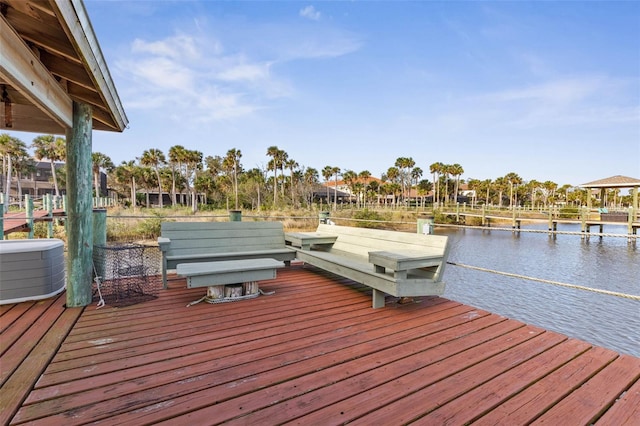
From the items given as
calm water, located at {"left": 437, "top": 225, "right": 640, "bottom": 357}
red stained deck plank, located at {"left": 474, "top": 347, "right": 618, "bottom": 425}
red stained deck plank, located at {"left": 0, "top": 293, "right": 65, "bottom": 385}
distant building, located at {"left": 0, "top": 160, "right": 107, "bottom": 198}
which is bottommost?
calm water, located at {"left": 437, "top": 225, "right": 640, "bottom": 357}

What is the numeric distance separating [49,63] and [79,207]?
1263mm

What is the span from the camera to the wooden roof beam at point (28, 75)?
5.09ft

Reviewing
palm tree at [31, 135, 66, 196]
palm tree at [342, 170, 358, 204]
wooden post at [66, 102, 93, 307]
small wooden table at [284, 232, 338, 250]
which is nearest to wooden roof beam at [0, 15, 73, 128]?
wooden post at [66, 102, 93, 307]

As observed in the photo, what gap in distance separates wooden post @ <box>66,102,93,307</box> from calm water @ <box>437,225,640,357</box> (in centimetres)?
610

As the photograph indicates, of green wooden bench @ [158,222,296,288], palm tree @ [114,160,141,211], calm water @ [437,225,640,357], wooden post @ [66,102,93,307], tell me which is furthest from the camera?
palm tree @ [114,160,141,211]

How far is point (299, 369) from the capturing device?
190 centimetres

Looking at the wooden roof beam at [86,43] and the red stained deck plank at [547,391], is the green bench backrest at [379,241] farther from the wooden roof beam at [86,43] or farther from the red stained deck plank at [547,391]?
the wooden roof beam at [86,43]

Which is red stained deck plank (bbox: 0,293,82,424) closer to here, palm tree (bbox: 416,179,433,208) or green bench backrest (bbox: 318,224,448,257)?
green bench backrest (bbox: 318,224,448,257)

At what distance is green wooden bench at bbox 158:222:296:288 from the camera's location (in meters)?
4.21

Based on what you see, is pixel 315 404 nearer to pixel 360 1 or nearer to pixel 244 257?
pixel 244 257

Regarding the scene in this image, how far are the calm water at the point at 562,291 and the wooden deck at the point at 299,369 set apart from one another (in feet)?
12.1

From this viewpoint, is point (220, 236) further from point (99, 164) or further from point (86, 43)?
point (99, 164)

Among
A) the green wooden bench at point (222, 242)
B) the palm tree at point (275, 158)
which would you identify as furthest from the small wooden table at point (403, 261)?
the palm tree at point (275, 158)

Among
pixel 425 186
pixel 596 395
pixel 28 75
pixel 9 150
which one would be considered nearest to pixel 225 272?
pixel 28 75
